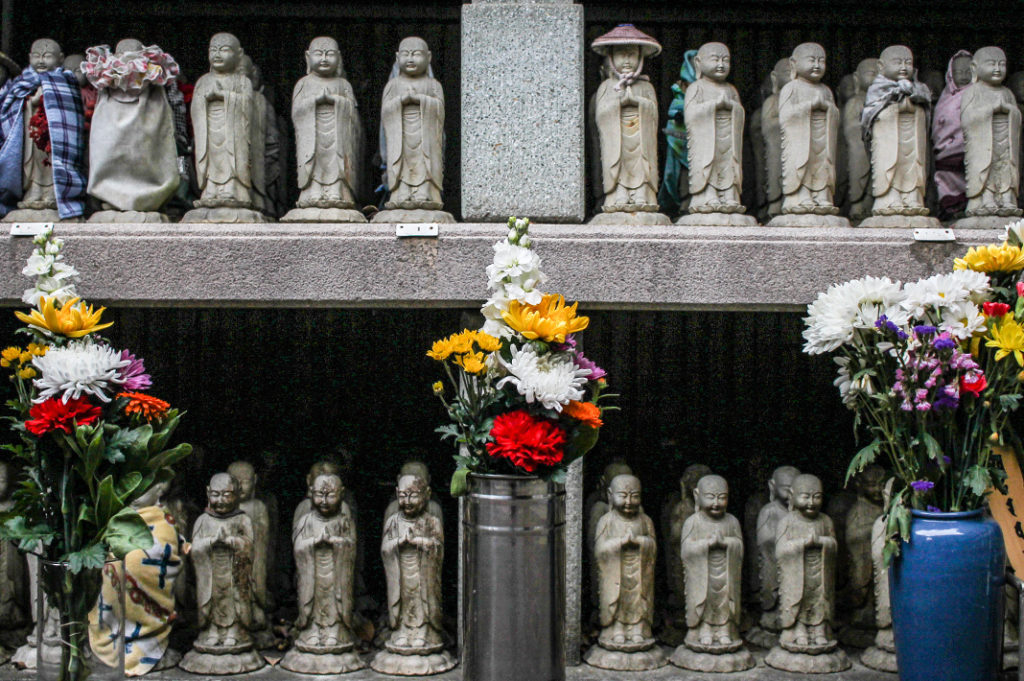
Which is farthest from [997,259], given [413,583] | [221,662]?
[221,662]

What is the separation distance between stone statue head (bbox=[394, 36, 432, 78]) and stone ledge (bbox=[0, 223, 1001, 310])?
0.69m

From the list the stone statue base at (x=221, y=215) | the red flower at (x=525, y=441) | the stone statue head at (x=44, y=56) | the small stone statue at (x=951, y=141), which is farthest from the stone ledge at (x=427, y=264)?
the red flower at (x=525, y=441)

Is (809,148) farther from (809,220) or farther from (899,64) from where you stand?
(899,64)

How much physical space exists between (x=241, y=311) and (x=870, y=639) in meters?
3.58

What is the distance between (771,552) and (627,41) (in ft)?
7.21

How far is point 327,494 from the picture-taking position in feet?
14.6

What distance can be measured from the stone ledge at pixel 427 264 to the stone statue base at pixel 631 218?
13cm

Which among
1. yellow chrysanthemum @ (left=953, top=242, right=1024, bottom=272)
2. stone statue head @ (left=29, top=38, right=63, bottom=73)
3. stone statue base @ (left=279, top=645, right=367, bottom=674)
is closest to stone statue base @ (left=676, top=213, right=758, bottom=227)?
yellow chrysanthemum @ (left=953, top=242, right=1024, bottom=272)

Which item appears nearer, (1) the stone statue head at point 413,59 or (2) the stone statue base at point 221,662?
(2) the stone statue base at point 221,662

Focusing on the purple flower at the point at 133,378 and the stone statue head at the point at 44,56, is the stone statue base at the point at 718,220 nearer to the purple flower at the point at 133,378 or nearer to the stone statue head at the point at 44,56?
the purple flower at the point at 133,378

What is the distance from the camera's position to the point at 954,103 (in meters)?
4.68

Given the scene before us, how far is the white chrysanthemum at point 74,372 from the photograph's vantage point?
10.7ft

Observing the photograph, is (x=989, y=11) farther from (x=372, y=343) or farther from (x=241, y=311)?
(x=241, y=311)

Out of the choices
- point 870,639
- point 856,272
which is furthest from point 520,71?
point 870,639
